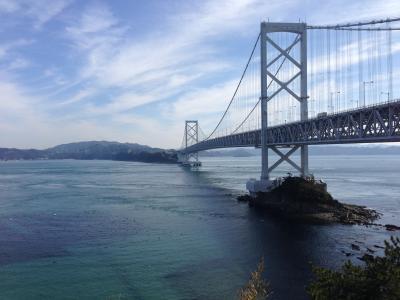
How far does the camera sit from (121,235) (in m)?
23.8

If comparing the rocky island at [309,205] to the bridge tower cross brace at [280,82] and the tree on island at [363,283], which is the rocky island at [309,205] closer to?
the bridge tower cross brace at [280,82]

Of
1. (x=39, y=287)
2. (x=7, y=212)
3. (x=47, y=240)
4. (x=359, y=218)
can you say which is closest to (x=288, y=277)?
(x=39, y=287)

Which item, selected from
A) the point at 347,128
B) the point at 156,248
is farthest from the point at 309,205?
the point at 156,248

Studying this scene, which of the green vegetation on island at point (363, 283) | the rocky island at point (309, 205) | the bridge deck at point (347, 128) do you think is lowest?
the rocky island at point (309, 205)

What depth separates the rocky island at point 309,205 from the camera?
95.8 feet

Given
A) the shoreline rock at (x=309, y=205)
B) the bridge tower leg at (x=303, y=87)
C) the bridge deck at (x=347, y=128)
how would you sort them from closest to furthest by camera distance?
the bridge deck at (x=347, y=128) → the shoreline rock at (x=309, y=205) → the bridge tower leg at (x=303, y=87)

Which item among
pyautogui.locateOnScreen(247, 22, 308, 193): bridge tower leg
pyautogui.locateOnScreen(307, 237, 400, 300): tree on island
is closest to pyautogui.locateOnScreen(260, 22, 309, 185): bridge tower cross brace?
pyautogui.locateOnScreen(247, 22, 308, 193): bridge tower leg

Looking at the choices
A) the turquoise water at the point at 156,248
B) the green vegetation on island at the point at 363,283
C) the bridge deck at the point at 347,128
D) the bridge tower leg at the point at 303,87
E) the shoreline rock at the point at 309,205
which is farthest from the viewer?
the bridge tower leg at the point at 303,87

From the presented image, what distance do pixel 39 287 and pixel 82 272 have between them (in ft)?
6.34

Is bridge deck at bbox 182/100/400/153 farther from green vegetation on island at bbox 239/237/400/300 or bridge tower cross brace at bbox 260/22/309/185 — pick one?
green vegetation on island at bbox 239/237/400/300

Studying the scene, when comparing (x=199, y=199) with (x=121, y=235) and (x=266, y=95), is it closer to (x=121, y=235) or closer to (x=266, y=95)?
(x=266, y=95)

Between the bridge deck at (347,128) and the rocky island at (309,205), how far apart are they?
3269 mm

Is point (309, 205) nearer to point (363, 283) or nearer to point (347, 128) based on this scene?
point (347, 128)

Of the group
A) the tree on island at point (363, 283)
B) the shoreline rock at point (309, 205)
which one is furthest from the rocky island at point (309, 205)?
the tree on island at point (363, 283)
